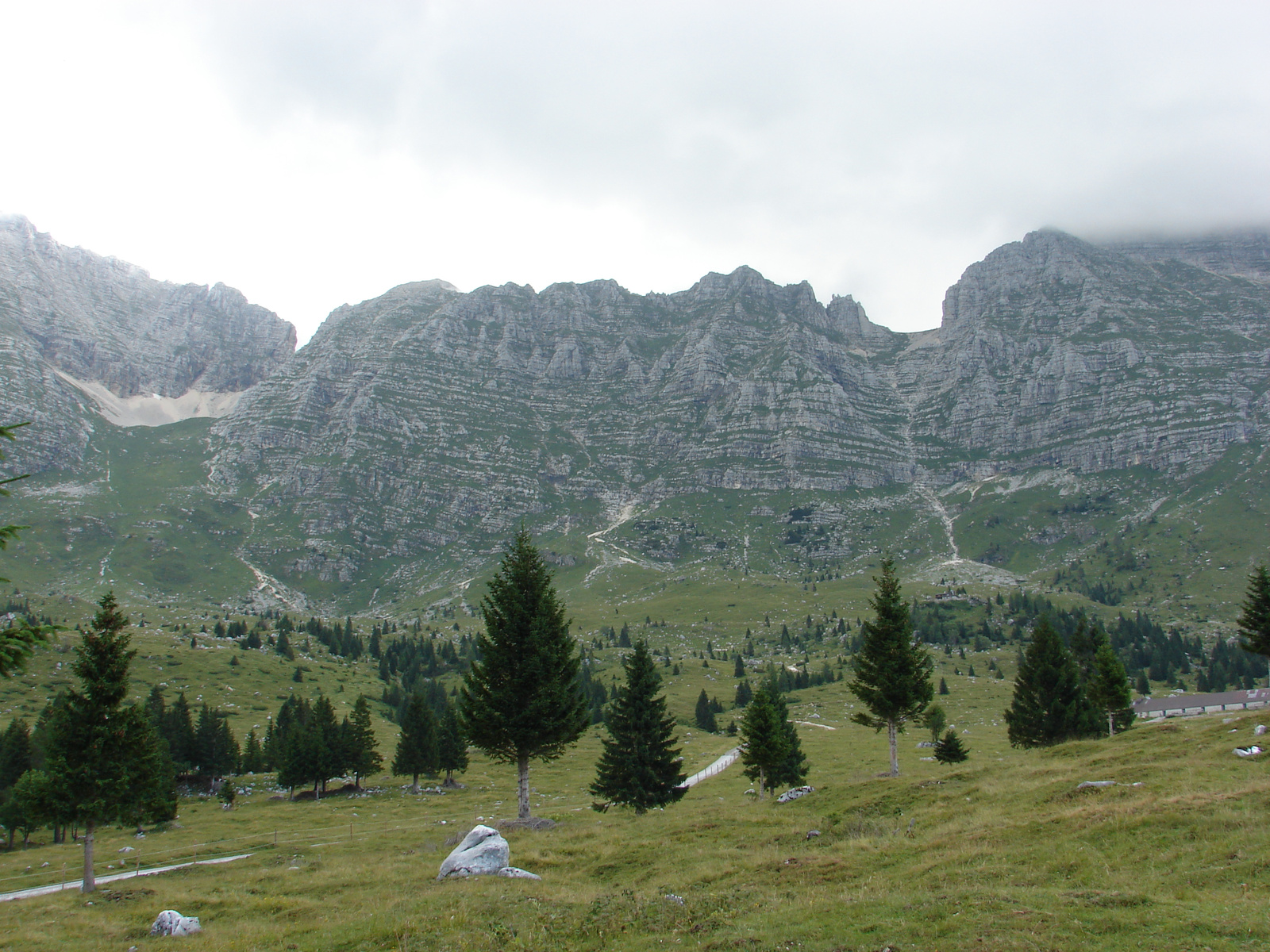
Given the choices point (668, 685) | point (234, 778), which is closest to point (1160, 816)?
point (234, 778)

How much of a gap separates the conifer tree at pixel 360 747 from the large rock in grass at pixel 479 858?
64045 mm

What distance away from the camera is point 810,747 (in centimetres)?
9569

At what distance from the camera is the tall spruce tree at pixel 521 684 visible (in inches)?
1394

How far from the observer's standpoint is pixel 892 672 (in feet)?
140

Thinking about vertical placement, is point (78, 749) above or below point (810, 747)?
above

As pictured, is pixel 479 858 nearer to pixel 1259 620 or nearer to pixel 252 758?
pixel 1259 620

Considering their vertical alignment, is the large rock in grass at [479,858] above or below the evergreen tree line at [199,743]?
above

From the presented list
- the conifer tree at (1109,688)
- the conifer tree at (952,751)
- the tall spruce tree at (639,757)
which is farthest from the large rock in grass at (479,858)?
the conifer tree at (1109,688)

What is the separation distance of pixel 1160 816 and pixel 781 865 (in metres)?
11.5

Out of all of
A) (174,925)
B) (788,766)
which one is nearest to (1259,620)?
(788,766)

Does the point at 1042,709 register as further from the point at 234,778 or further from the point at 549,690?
the point at 234,778

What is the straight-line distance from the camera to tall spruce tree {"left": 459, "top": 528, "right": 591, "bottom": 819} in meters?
35.4

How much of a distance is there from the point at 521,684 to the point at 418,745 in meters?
54.5

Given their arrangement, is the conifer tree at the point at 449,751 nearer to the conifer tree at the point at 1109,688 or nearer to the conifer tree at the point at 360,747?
the conifer tree at the point at 360,747
